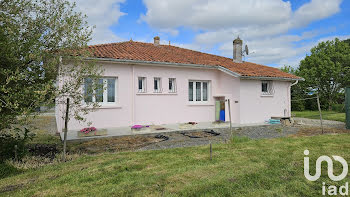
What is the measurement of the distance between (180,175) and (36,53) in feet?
13.3

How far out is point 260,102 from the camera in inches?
543

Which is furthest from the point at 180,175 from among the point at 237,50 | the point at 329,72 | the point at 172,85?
the point at 329,72

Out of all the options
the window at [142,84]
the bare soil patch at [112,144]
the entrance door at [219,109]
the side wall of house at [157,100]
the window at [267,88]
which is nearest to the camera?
the bare soil patch at [112,144]

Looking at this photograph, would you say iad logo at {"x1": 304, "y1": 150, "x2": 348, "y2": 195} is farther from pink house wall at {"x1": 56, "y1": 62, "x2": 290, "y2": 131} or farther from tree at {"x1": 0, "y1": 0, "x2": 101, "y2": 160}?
pink house wall at {"x1": 56, "y1": 62, "x2": 290, "y2": 131}

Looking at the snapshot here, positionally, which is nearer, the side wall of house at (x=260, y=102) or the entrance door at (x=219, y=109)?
the side wall of house at (x=260, y=102)

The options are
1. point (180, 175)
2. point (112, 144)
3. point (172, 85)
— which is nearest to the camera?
point (180, 175)

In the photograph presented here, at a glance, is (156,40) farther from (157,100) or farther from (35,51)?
(35,51)

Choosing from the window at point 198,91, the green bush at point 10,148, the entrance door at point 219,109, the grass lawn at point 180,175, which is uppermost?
the window at point 198,91

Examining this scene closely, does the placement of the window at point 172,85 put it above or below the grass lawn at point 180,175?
above

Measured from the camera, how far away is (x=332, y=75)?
2567 cm

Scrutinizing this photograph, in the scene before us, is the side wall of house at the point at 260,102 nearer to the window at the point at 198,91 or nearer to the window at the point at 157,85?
the window at the point at 198,91

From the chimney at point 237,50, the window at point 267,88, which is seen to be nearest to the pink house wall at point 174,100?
the window at point 267,88

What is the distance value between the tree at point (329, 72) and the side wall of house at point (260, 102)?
14.7m

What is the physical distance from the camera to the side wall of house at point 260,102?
1310 cm
